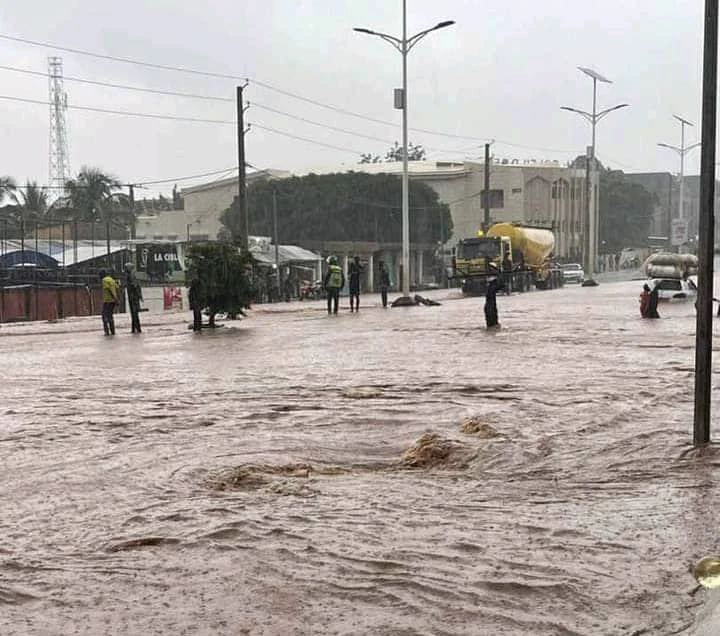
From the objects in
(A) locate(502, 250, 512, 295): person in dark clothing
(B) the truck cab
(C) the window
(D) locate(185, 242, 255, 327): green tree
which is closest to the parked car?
(C) the window

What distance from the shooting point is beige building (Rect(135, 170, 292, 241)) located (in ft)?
255

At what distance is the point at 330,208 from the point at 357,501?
6163cm

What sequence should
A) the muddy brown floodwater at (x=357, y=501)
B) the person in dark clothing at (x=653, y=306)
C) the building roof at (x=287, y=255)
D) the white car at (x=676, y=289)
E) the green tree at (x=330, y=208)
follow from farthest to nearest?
the green tree at (x=330, y=208) < the building roof at (x=287, y=255) < the white car at (x=676, y=289) < the person in dark clothing at (x=653, y=306) < the muddy brown floodwater at (x=357, y=501)

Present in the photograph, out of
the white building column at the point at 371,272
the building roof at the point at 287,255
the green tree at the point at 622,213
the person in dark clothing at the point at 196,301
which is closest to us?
the person in dark clothing at the point at 196,301

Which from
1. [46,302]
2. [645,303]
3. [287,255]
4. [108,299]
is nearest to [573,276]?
[287,255]

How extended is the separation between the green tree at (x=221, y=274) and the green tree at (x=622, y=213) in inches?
3180

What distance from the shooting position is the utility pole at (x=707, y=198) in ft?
23.5

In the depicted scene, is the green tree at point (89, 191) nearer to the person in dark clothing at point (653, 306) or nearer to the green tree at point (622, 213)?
the person in dark clothing at point (653, 306)

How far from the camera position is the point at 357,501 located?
264 inches

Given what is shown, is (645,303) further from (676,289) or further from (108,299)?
(108,299)

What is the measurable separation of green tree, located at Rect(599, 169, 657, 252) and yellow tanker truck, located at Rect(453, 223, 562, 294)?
1908 inches

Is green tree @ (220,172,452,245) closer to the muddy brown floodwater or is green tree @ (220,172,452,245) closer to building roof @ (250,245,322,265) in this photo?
building roof @ (250,245,322,265)

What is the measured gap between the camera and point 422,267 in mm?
74062

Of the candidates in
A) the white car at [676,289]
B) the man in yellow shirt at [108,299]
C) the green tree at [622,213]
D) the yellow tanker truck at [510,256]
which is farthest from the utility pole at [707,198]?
the green tree at [622,213]
